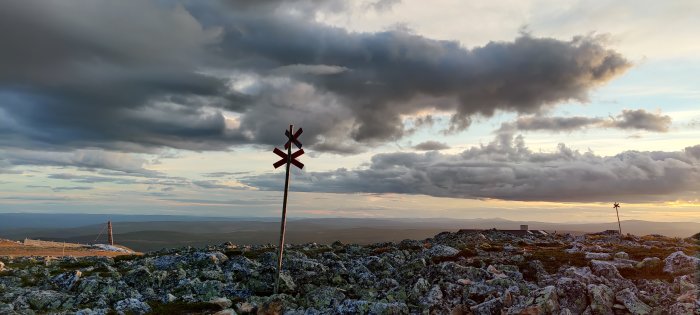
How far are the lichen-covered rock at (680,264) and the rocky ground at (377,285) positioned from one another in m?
0.06

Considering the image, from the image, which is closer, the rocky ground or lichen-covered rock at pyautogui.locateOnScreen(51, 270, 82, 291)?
the rocky ground

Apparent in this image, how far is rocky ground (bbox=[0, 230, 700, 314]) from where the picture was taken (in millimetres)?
24984

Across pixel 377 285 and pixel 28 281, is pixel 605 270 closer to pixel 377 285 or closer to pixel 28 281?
pixel 377 285

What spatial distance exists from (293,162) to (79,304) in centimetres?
1559

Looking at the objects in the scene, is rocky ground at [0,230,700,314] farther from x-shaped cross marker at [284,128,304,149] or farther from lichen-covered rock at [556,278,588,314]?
x-shaped cross marker at [284,128,304,149]

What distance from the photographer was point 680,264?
2966 centimetres

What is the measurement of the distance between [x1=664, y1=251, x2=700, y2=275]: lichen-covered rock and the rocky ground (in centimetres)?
6

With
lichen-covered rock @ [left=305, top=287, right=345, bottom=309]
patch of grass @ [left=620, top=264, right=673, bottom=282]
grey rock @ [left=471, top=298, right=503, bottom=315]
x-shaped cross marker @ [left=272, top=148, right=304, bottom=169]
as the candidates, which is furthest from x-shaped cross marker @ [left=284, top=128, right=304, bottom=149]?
patch of grass @ [left=620, top=264, right=673, bottom=282]

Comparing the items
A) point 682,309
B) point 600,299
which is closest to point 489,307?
point 600,299

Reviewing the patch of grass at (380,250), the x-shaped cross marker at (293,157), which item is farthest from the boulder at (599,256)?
the x-shaped cross marker at (293,157)

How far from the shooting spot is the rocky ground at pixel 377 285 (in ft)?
82.0

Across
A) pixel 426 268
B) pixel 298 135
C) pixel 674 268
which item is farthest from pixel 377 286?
pixel 674 268

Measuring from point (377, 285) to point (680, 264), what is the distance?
19702mm

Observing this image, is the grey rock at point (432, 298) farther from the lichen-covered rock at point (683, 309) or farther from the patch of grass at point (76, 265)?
the patch of grass at point (76, 265)
